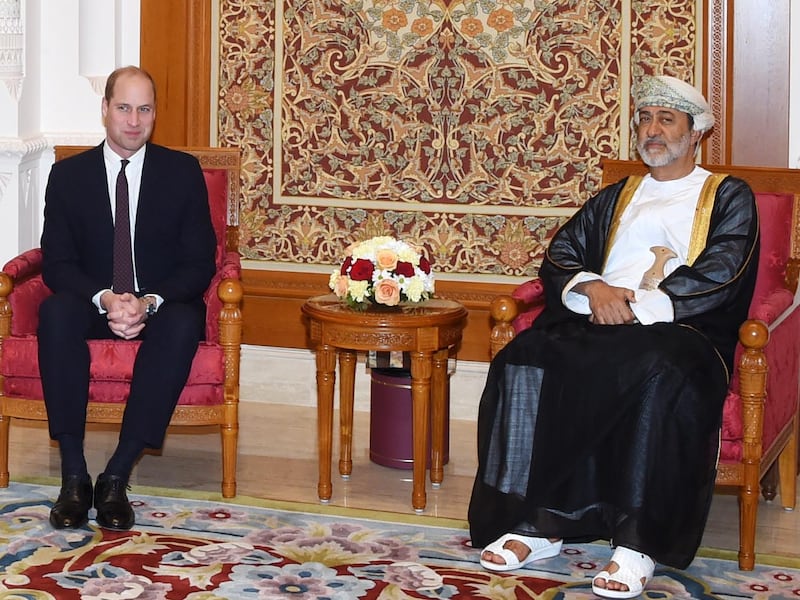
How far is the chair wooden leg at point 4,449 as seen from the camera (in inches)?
176

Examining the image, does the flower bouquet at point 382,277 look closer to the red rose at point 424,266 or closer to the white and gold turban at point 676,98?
the red rose at point 424,266

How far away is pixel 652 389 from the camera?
372 centimetres

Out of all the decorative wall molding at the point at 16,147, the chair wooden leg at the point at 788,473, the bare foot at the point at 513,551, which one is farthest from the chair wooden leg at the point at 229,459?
the chair wooden leg at the point at 788,473

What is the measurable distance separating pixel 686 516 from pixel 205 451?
2064 millimetres

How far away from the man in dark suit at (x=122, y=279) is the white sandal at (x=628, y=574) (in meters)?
1.49

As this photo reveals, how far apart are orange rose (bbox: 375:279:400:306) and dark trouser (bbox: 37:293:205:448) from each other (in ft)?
2.05

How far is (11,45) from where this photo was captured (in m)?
5.50

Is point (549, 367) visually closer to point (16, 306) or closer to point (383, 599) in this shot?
point (383, 599)

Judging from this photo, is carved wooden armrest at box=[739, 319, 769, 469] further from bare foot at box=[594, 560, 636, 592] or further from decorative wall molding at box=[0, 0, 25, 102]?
decorative wall molding at box=[0, 0, 25, 102]

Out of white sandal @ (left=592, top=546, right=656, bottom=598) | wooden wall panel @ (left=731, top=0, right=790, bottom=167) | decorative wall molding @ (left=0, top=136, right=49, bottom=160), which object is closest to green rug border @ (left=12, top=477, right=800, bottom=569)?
white sandal @ (left=592, top=546, right=656, bottom=598)

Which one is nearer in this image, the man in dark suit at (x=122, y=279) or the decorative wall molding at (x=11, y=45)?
the man in dark suit at (x=122, y=279)

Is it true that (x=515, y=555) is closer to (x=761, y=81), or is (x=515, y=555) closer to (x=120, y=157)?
(x=120, y=157)

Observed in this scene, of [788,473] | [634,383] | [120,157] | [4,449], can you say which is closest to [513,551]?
[634,383]

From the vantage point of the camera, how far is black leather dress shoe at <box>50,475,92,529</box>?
407 centimetres
